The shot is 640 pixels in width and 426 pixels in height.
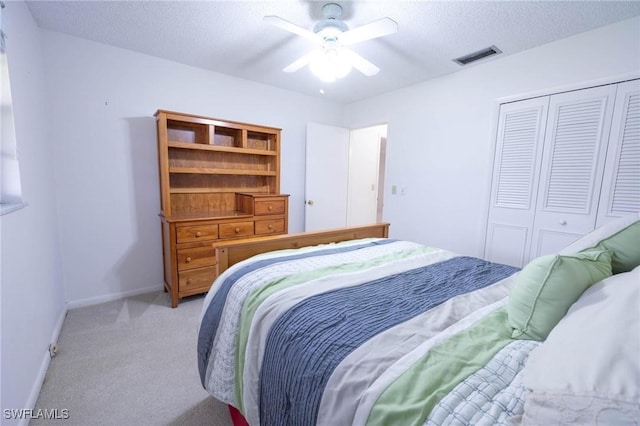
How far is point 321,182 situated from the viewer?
3.83 metres

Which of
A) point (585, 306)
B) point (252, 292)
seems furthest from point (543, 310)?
point (252, 292)

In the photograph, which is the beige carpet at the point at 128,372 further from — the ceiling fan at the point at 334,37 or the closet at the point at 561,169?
the closet at the point at 561,169

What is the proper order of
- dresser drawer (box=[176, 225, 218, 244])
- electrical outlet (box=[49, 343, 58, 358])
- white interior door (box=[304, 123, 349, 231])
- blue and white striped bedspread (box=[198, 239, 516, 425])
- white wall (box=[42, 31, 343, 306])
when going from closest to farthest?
blue and white striped bedspread (box=[198, 239, 516, 425]), electrical outlet (box=[49, 343, 58, 358]), white wall (box=[42, 31, 343, 306]), dresser drawer (box=[176, 225, 218, 244]), white interior door (box=[304, 123, 349, 231])

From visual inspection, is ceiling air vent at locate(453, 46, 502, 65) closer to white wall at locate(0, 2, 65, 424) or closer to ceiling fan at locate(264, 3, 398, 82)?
ceiling fan at locate(264, 3, 398, 82)

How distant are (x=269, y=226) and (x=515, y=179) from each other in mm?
2478

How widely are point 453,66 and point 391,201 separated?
1645 millimetres

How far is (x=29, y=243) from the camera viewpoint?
1.55 metres

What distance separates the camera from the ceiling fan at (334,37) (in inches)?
64.7

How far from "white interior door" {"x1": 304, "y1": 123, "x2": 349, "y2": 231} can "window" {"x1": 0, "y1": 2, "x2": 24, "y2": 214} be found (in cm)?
268

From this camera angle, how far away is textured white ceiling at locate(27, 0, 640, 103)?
71.6 inches

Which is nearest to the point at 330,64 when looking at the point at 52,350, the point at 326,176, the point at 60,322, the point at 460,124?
the point at 460,124

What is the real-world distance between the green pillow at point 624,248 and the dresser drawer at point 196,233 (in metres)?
2.60

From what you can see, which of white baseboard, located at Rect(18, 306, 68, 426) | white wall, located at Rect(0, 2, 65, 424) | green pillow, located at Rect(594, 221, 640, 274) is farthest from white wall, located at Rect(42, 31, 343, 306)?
green pillow, located at Rect(594, 221, 640, 274)

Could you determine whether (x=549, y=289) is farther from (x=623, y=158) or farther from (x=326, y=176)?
(x=326, y=176)
